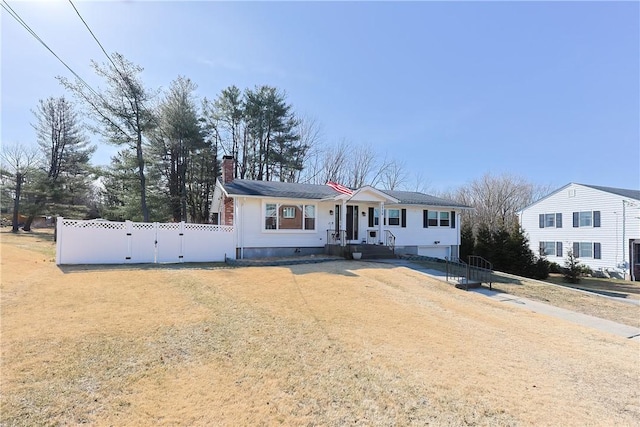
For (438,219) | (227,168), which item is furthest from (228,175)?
(438,219)

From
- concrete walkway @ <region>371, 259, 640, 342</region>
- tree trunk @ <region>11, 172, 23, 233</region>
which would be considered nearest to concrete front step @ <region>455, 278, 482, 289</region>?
concrete walkway @ <region>371, 259, 640, 342</region>

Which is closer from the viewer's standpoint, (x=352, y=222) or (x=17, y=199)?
(x=352, y=222)

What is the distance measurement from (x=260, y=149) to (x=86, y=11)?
20582mm

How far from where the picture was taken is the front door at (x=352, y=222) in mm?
17295

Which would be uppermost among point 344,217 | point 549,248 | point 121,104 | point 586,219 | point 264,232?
point 121,104

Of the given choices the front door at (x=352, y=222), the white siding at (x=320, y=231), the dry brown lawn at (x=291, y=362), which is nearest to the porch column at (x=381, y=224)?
the white siding at (x=320, y=231)

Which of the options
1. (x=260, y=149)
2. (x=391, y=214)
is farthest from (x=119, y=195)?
(x=391, y=214)

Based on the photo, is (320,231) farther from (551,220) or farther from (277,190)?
(551,220)

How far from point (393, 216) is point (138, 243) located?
43.6ft

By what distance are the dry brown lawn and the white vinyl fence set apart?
147 inches

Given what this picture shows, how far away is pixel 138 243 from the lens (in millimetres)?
12023

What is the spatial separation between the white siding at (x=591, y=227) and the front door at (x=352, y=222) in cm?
2051

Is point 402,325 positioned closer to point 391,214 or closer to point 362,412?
point 362,412

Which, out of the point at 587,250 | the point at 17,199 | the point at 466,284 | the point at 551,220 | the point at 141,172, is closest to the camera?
the point at 466,284
